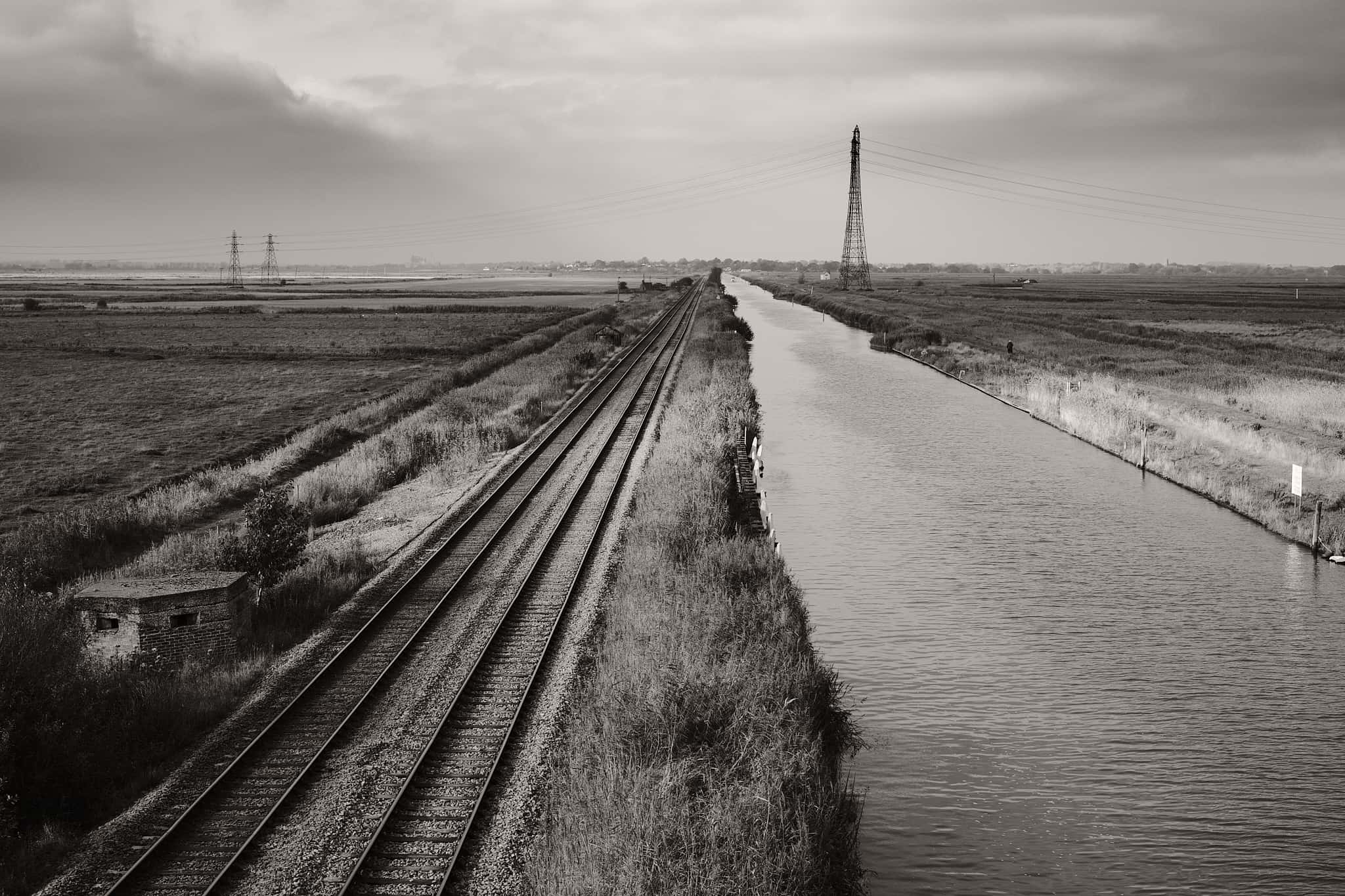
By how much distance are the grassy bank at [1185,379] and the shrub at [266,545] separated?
1996 centimetres

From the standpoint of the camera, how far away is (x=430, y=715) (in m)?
11.8

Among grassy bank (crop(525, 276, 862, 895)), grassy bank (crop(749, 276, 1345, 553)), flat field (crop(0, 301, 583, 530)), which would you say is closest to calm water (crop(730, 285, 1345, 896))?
grassy bank (crop(525, 276, 862, 895))

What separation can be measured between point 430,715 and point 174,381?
142 feet

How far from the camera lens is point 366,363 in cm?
5841

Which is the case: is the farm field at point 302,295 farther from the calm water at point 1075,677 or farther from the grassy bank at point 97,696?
the grassy bank at point 97,696

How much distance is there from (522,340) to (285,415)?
31.6 m

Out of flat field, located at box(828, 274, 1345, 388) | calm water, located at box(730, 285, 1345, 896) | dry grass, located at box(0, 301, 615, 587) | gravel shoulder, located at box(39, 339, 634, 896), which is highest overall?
flat field, located at box(828, 274, 1345, 388)

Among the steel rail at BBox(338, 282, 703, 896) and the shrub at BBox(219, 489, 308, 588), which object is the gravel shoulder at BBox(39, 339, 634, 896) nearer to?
the shrub at BBox(219, 489, 308, 588)

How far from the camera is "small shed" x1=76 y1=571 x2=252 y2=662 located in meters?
13.3

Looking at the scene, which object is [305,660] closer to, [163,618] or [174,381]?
[163,618]

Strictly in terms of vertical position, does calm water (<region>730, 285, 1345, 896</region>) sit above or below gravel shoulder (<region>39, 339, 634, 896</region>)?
below

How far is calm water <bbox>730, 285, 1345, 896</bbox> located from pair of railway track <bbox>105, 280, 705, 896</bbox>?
4254 millimetres

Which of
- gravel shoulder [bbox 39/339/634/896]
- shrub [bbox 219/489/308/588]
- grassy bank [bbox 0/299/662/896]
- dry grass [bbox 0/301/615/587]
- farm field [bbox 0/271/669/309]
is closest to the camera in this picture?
gravel shoulder [bbox 39/339/634/896]

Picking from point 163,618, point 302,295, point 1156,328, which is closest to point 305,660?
point 163,618
